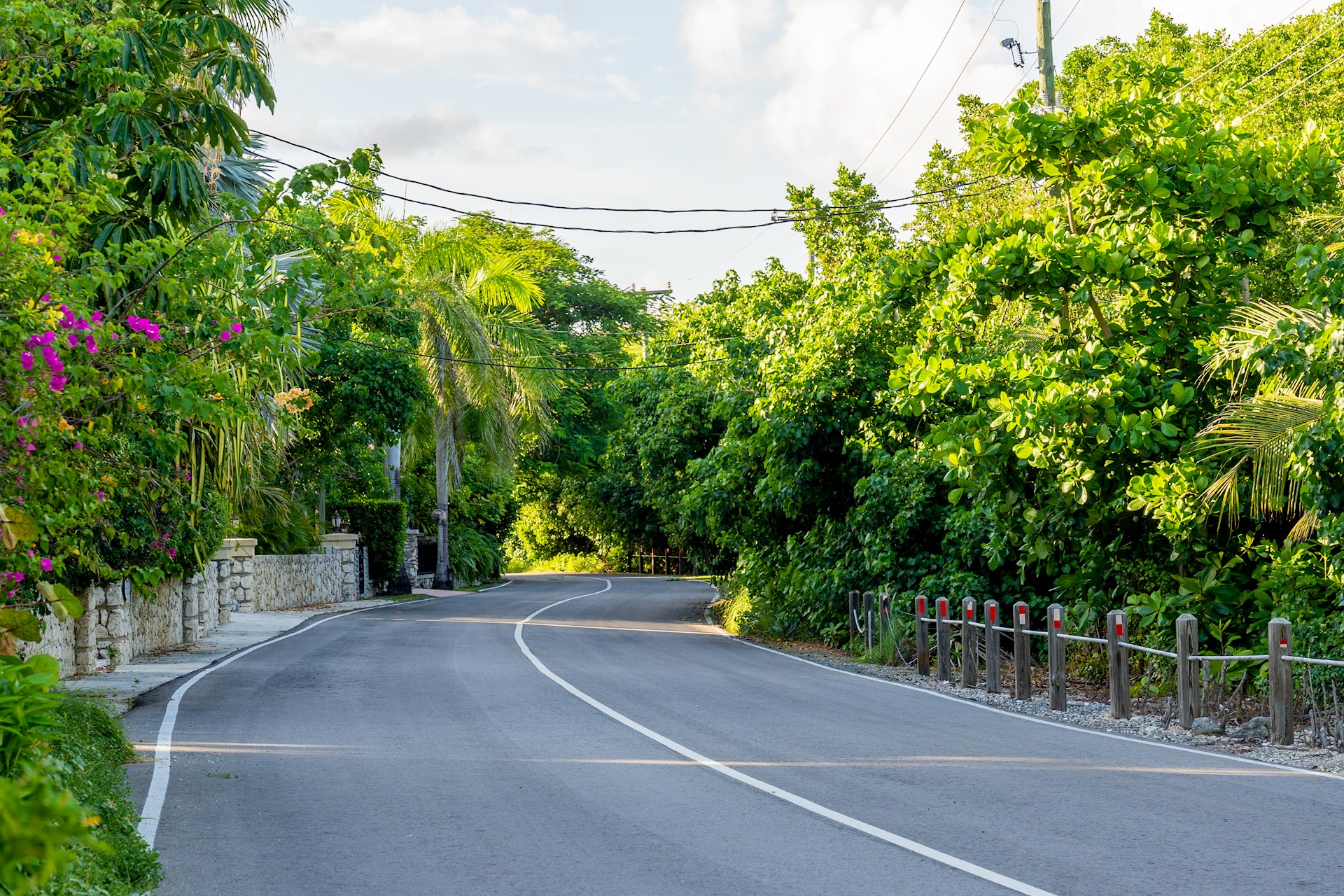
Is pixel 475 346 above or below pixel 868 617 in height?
above

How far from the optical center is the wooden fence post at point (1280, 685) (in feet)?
34.7

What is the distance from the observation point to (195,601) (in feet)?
70.6

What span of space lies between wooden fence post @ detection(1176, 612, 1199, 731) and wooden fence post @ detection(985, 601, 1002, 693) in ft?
10.8

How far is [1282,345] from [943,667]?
6.82 m

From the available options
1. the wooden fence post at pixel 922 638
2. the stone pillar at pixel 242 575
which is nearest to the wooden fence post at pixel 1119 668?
the wooden fence post at pixel 922 638

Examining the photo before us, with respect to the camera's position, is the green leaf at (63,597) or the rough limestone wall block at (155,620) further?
the rough limestone wall block at (155,620)

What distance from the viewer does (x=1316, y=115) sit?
24.0m

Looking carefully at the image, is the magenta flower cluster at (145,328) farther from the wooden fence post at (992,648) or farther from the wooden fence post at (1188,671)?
the wooden fence post at (992,648)

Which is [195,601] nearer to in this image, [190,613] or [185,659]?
[190,613]

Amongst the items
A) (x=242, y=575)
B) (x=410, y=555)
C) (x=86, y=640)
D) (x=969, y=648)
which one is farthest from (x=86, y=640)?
(x=410, y=555)

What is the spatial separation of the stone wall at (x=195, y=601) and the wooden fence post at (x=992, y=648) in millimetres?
9604

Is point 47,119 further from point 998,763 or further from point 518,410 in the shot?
point 518,410

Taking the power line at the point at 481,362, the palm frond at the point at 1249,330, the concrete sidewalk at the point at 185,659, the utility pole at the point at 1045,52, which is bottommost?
the concrete sidewalk at the point at 185,659

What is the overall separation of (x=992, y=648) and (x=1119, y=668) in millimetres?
2528
